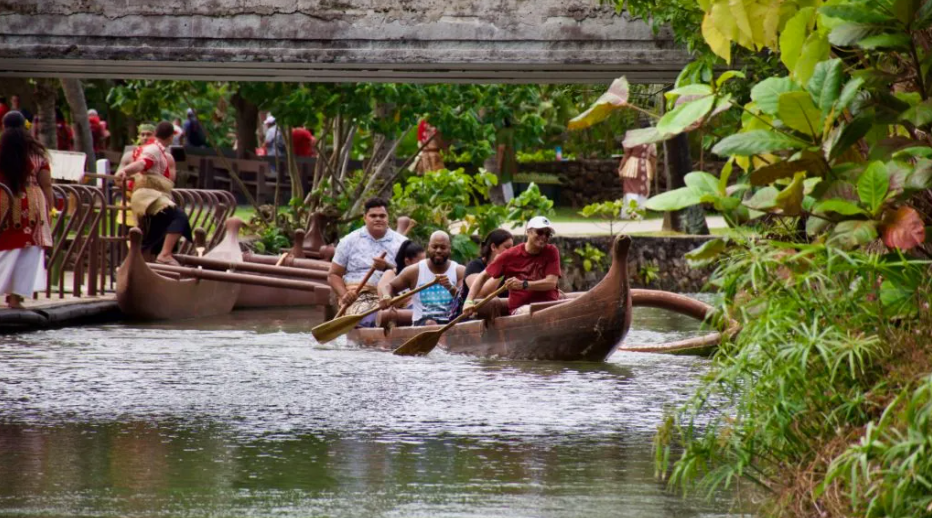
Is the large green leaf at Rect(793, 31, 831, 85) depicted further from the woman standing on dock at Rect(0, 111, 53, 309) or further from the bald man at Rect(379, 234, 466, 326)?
the woman standing on dock at Rect(0, 111, 53, 309)

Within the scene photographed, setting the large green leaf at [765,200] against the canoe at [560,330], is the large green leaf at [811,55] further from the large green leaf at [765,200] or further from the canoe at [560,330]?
the canoe at [560,330]

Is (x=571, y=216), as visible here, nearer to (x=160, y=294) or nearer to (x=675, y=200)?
(x=160, y=294)

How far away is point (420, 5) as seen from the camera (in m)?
11.9

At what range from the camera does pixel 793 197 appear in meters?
6.23

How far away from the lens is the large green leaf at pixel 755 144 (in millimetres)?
6121

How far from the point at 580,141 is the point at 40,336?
2273 cm

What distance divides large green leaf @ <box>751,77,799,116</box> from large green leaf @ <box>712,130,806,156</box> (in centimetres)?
9

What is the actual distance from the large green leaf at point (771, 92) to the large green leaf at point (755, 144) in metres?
0.09

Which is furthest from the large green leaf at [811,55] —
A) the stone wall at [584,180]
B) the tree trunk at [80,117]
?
the stone wall at [584,180]

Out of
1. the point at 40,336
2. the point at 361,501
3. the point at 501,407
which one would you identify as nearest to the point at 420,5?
the point at 501,407

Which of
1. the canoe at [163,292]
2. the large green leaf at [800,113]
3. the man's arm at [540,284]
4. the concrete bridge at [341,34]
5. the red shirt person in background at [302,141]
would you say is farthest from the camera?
the red shirt person in background at [302,141]

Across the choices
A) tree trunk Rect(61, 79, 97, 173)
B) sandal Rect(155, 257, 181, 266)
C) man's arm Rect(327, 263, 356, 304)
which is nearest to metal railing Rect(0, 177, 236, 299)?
sandal Rect(155, 257, 181, 266)

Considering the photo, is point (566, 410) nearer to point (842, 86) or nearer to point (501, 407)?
point (501, 407)

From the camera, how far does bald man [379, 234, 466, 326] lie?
1541cm
